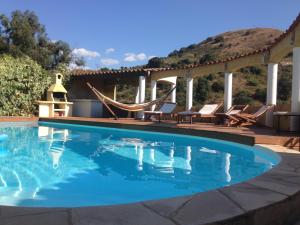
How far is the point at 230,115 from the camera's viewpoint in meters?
11.3

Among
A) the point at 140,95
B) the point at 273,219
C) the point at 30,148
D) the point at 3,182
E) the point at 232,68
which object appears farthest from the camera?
the point at 140,95

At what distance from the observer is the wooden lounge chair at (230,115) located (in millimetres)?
11250

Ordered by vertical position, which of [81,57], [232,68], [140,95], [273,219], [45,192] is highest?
[81,57]

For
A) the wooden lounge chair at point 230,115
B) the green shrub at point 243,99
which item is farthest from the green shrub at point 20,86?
the green shrub at point 243,99

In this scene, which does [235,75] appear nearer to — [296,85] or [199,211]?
[296,85]

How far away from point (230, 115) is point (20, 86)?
10383 millimetres

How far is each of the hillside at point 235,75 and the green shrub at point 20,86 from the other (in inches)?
423

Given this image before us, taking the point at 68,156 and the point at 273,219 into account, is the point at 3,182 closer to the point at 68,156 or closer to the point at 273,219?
the point at 68,156

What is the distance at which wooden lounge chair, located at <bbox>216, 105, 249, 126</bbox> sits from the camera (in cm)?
1125

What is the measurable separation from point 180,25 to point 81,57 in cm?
938

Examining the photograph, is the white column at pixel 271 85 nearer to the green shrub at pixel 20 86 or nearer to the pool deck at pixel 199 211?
the pool deck at pixel 199 211

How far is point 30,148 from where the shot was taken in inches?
323

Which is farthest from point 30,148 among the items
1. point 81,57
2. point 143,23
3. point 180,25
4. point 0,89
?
point 180,25

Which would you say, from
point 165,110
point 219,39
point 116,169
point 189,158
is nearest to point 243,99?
point 165,110
